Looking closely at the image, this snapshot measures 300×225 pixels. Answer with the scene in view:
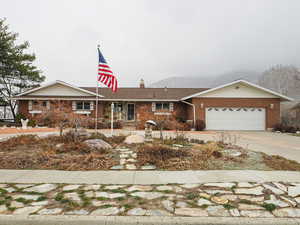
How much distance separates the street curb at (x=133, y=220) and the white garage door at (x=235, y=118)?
13.6 metres

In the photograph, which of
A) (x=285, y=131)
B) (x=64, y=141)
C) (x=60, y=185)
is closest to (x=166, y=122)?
(x=64, y=141)

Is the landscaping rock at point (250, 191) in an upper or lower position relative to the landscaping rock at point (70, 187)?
lower

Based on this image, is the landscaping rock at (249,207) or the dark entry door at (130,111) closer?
the landscaping rock at (249,207)

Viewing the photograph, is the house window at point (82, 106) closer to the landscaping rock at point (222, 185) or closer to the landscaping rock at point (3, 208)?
the landscaping rock at point (3, 208)

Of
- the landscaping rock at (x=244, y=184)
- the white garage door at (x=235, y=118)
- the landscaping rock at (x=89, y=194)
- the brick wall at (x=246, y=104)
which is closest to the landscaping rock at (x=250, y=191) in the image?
the landscaping rock at (x=244, y=184)

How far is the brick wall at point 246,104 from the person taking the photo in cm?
1512

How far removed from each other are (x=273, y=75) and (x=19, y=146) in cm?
5059

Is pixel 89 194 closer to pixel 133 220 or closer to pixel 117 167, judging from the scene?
pixel 133 220

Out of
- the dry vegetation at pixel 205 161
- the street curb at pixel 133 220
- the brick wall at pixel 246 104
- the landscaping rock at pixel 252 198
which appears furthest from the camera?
the brick wall at pixel 246 104

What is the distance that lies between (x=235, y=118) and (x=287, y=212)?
46.2 ft

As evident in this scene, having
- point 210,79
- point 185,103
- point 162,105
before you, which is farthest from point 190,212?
point 210,79

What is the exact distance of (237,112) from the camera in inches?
603

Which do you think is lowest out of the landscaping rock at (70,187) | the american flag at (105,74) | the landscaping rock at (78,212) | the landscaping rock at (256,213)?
the landscaping rock at (256,213)

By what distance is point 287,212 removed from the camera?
8.34 ft
